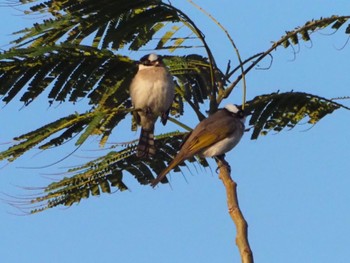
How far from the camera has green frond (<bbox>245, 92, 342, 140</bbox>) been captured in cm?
700

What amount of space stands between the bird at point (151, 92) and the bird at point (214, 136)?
521 mm

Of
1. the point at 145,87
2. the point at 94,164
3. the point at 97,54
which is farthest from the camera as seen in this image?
the point at 145,87

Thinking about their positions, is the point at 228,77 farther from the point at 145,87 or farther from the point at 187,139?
the point at 145,87

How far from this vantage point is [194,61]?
7.15 metres

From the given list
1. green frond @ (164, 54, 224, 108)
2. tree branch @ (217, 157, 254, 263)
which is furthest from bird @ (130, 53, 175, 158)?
tree branch @ (217, 157, 254, 263)

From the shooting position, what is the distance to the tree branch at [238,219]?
5543mm

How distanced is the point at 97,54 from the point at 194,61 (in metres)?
0.92

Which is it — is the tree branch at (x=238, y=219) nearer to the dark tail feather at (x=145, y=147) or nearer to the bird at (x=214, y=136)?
the bird at (x=214, y=136)

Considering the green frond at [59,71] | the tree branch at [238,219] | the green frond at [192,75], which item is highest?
the green frond at [192,75]

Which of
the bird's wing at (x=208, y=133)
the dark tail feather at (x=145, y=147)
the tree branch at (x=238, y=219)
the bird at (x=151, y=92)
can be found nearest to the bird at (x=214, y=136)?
the bird's wing at (x=208, y=133)

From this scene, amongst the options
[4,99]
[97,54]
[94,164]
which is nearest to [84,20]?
[97,54]

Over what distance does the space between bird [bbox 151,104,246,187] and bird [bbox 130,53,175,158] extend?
521mm

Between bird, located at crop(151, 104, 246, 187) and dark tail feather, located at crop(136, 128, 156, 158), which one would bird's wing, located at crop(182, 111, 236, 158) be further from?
dark tail feather, located at crop(136, 128, 156, 158)

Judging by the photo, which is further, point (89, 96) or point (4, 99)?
point (89, 96)
